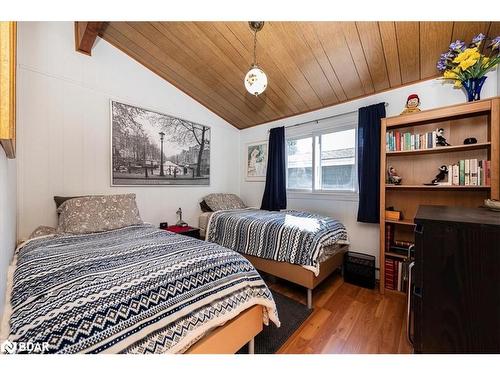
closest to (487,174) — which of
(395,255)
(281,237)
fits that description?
(395,255)

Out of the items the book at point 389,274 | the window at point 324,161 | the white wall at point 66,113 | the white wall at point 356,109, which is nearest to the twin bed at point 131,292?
the white wall at point 66,113

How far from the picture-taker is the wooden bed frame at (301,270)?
184 cm

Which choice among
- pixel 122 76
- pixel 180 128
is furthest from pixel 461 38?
pixel 122 76

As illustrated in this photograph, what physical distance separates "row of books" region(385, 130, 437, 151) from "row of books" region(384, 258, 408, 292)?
1167 mm

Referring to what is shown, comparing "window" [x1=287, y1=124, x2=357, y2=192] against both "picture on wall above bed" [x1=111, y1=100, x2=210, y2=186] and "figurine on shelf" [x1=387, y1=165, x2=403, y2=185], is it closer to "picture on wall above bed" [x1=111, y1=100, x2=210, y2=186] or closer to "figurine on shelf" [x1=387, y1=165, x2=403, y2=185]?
"figurine on shelf" [x1=387, y1=165, x2=403, y2=185]

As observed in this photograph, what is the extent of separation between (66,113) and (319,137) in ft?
10.2

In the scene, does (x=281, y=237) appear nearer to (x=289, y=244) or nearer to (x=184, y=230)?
(x=289, y=244)

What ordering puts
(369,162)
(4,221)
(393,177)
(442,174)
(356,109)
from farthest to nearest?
(356,109), (369,162), (393,177), (442,174), (4,221)

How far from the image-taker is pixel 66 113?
2160mm

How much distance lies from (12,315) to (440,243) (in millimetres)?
1626

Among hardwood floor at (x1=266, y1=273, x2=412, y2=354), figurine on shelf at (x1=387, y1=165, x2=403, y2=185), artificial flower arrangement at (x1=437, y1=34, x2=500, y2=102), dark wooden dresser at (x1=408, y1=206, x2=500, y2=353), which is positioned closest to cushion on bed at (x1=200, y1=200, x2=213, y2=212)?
hardwood floor at (x1=266, y1=273, x2=412, y2=354)

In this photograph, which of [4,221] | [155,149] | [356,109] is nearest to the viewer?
[4,221]

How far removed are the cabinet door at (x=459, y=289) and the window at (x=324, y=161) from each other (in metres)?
1.94

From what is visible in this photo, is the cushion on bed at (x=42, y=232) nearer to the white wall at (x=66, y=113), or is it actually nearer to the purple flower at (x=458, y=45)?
the white wall at (x=66, y=113)
